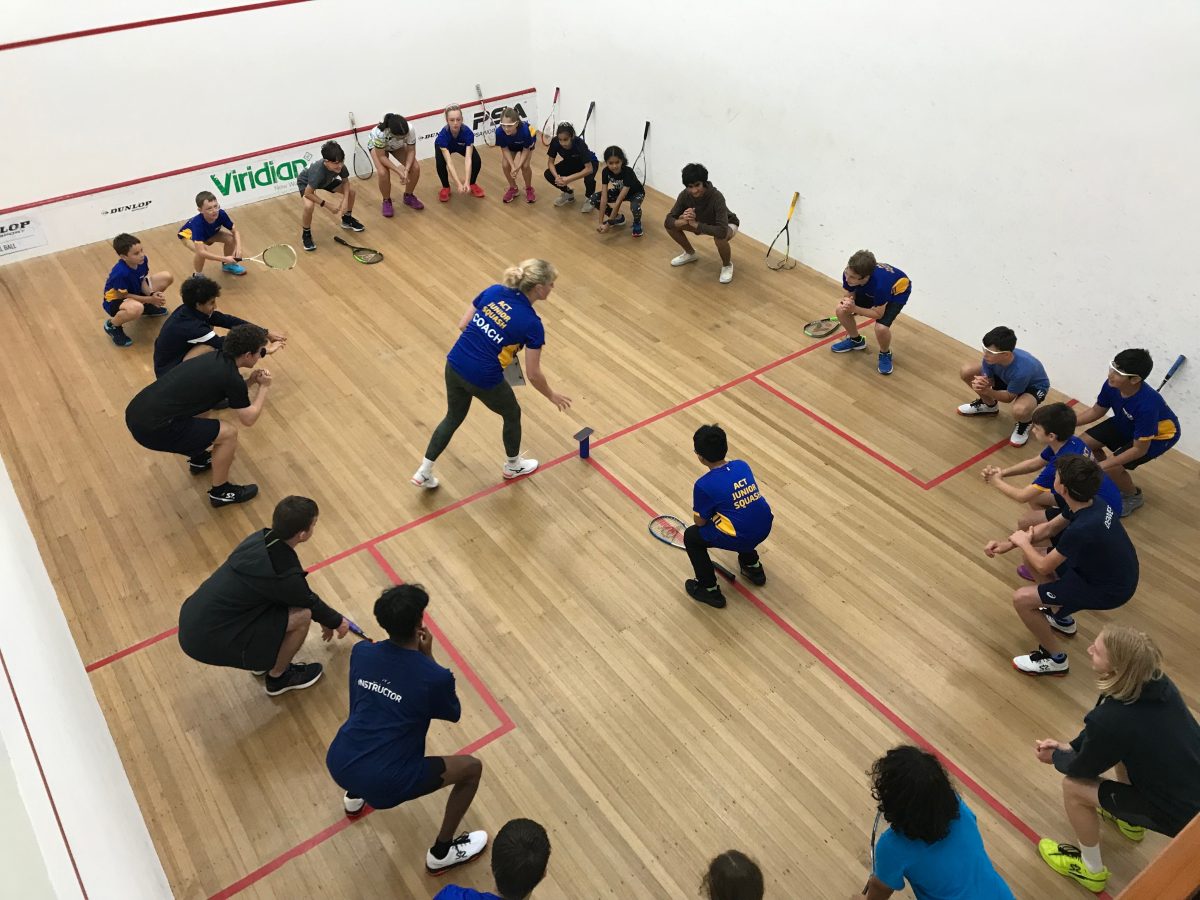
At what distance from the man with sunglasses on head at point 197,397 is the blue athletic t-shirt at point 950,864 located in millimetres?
3764

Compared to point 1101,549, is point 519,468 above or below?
below

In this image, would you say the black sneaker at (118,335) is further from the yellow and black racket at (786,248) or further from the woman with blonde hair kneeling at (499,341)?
the yellow and black racket at (786,248)

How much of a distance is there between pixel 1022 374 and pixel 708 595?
252 cm

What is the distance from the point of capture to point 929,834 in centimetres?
240

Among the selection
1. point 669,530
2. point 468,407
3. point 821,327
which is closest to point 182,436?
point 468,407

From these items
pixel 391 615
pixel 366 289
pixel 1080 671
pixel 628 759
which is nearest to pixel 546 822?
pixel 628 759

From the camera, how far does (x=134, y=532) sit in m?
4.74

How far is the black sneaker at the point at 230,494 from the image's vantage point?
16.1ft

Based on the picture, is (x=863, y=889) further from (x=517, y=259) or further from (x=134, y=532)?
(x=517, y=259)

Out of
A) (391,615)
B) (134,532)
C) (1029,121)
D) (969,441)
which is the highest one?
(1029,121)

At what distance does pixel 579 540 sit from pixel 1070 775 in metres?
2.50

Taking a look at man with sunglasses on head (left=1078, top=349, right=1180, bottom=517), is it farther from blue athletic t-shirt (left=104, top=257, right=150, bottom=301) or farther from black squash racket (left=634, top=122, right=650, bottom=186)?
blue athletic t-shirt (left=104, top=257, right=150, bottom=301)

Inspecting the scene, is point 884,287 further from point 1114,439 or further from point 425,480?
point 425,480

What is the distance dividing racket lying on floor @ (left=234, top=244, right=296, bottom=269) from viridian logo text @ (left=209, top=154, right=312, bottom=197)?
1242mm
